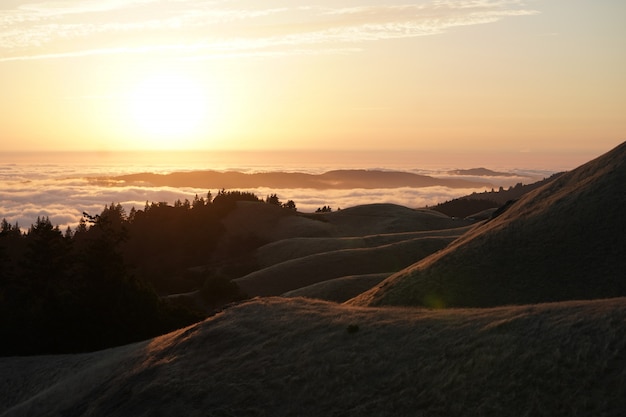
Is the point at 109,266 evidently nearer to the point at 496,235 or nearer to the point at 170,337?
the point at 170,337

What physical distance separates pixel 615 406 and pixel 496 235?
113ft

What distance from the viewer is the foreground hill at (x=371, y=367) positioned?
2052 cm

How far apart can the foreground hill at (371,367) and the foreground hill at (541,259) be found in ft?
39.9

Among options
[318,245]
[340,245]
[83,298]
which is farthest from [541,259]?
[318,245]

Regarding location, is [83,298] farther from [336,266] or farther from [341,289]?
[336,266]

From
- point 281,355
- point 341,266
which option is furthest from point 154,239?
point 281,355

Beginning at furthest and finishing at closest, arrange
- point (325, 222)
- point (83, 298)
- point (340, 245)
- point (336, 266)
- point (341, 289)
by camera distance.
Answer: point (325, 222) < point (340, 245) < point (336, 266) < point (341, 289) < point (83, 298)

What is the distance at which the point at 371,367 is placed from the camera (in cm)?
2572

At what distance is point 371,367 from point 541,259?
2546 centimetres

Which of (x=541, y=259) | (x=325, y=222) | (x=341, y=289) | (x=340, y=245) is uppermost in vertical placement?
(x=541, y=259)

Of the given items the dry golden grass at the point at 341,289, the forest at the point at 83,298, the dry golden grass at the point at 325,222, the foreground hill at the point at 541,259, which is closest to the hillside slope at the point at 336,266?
the forest at the point at 83,298

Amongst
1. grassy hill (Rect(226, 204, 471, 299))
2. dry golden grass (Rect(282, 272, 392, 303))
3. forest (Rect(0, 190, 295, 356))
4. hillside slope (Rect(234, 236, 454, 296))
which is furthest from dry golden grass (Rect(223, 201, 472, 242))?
dry golden grass (Rect(282, 272, 392, 303))

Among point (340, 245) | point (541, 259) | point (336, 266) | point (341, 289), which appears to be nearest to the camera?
point (541, 259)

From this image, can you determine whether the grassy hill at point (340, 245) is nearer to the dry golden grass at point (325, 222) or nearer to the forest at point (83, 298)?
the dry golden grass at point (325, 222)
